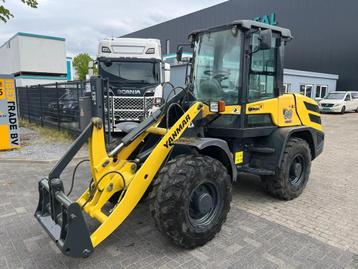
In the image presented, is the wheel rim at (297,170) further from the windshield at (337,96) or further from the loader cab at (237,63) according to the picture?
the windshield at (337,96)

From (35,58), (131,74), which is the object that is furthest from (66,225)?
(35,58)

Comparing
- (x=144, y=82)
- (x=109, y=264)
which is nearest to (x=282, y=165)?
(x=109, y=264)

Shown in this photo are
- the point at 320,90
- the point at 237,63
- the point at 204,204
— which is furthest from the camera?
the point at 320,90

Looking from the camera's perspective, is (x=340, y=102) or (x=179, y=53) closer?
(x=179, y=53)

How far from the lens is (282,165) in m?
4.47

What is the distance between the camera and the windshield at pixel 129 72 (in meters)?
9.55

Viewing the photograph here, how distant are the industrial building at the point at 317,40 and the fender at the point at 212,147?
19.6 m

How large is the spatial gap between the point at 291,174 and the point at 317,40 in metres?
25.8

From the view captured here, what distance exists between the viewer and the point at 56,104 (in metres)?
10.5

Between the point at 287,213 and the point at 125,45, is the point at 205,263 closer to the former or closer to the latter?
the point at 287,213

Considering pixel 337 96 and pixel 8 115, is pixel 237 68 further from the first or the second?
pixel 337 96

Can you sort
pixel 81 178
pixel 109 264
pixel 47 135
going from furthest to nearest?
pixel 47 135, pixel 81 178, pixel 109 264

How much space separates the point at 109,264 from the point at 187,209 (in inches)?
37.8

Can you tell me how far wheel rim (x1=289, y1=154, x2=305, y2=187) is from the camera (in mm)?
4867
